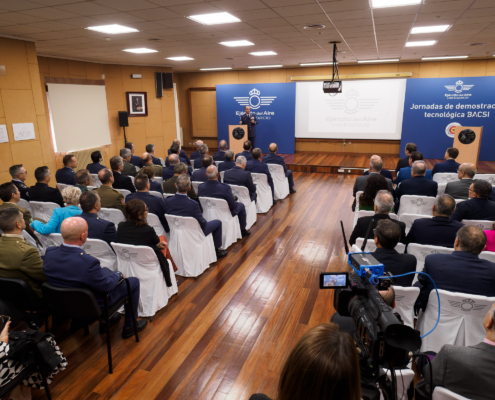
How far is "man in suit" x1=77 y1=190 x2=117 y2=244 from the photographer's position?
11.7ft

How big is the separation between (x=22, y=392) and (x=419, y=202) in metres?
5.10

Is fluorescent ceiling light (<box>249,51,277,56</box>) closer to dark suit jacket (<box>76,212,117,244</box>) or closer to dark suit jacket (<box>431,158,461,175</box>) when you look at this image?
dark suit jacket (<box>431,158,461,175</box>)

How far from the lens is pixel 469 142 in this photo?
9.45 m

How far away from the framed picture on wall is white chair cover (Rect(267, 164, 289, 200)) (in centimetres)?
664

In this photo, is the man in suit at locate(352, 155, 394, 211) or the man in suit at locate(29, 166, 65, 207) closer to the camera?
the man in suit at locate(29, 166, 65, 207)

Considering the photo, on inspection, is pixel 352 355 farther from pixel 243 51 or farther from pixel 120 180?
pixel 243 51

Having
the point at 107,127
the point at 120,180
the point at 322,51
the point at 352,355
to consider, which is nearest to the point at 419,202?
the point at 352,355

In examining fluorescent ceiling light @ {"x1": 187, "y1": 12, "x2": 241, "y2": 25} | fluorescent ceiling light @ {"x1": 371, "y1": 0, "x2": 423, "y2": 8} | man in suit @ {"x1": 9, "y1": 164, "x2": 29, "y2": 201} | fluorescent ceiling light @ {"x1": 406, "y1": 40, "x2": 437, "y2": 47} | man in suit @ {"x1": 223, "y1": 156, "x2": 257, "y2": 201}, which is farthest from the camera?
fluorescent ceiling light @ {"x1": 406, "y1": 40, "x2": 437, "y2": 47}

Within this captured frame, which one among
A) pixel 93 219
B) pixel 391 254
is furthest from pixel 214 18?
pixel 391 254

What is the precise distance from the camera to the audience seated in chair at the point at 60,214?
3658 mm

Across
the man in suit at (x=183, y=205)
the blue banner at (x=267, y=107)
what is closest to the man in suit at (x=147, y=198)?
the man in suit at (x=183, y=205)

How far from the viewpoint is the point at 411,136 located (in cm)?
1224

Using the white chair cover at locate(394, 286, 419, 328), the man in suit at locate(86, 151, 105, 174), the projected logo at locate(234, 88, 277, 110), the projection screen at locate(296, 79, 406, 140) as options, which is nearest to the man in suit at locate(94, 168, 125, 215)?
the man in suit at locate(86, 151, 105, 174)

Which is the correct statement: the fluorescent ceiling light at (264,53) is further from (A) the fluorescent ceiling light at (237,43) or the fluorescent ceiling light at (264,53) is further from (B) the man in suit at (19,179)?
(B) the man in suit at (19,179)
